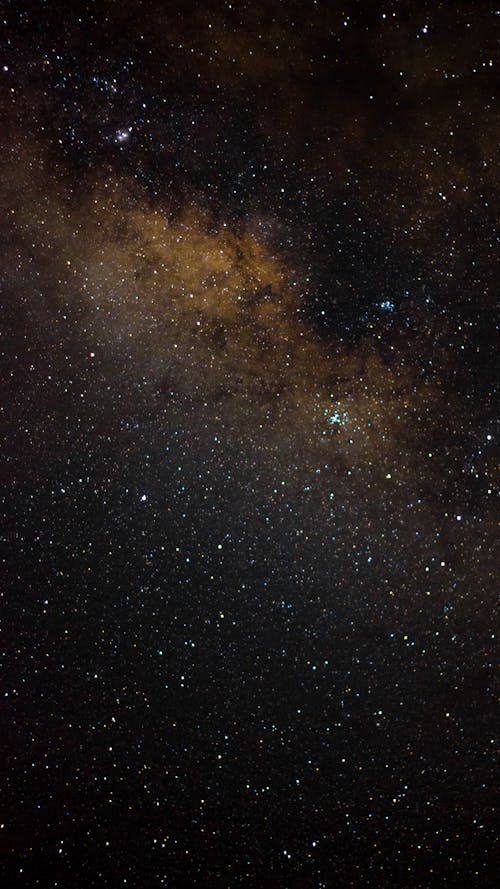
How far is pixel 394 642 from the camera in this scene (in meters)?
1.77

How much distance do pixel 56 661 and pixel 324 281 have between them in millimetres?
1538

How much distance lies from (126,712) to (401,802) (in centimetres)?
93

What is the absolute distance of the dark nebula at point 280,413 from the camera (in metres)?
1.77

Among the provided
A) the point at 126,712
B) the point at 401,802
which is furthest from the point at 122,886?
the point at 401,802

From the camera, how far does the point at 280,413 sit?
1.80 meters

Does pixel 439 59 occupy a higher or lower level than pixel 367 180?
higher

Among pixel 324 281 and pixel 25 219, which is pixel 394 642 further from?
pixel 25 219

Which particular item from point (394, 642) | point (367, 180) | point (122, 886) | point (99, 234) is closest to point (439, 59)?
point (367, 180)

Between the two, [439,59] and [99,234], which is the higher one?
[439,59]

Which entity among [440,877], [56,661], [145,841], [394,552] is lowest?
[440,877]

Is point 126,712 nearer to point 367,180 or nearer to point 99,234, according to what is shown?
point 99,234

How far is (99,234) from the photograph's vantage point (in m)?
1.82

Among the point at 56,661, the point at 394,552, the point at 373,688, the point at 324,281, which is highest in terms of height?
the point at 324,281

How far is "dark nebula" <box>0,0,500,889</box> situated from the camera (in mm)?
1770
